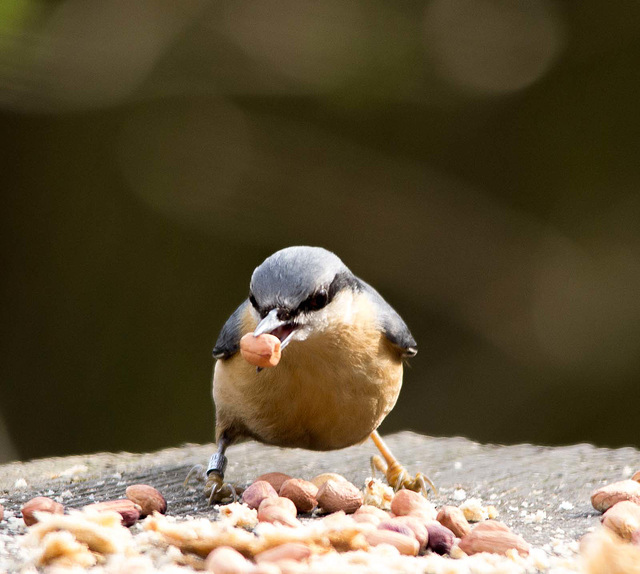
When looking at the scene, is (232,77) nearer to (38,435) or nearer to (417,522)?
(38,435)

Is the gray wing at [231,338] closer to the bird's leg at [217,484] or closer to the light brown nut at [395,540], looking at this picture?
the bird's leg at [217,484]

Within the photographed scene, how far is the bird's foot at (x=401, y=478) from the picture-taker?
3018 millimetres

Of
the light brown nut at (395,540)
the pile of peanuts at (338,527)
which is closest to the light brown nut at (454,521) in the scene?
the pile of peanuts at (338,527)

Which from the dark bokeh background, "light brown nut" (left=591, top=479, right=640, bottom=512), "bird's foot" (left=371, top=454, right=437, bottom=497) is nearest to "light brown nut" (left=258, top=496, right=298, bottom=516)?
"bird's foot" (left=371, top=454, right=437, bottom=497)

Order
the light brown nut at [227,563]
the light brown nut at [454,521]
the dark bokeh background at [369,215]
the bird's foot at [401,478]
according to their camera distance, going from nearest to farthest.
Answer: the light brown nut at [227,563] < the light brown nut at [454,521] < the bird's foot at [401,478] < the dark bokeh background at [369,215]

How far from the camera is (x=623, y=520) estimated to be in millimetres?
2264

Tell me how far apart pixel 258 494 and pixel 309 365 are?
400 mm

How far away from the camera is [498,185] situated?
→ 228 inches

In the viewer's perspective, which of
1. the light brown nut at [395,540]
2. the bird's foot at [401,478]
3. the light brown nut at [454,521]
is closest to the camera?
the light brown nut at [395,540]

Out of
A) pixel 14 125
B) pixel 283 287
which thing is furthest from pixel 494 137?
pixel 283 287

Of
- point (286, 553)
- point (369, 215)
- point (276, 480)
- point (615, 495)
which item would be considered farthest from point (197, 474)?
point (369, 215)

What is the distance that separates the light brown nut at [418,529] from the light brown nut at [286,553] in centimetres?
32

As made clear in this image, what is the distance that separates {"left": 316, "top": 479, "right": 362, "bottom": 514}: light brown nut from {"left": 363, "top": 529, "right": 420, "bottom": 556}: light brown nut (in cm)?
37

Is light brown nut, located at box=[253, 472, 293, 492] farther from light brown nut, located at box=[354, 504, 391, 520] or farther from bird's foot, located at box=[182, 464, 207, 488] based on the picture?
bird's foot, located at box=[182, 464, 207, 488]
